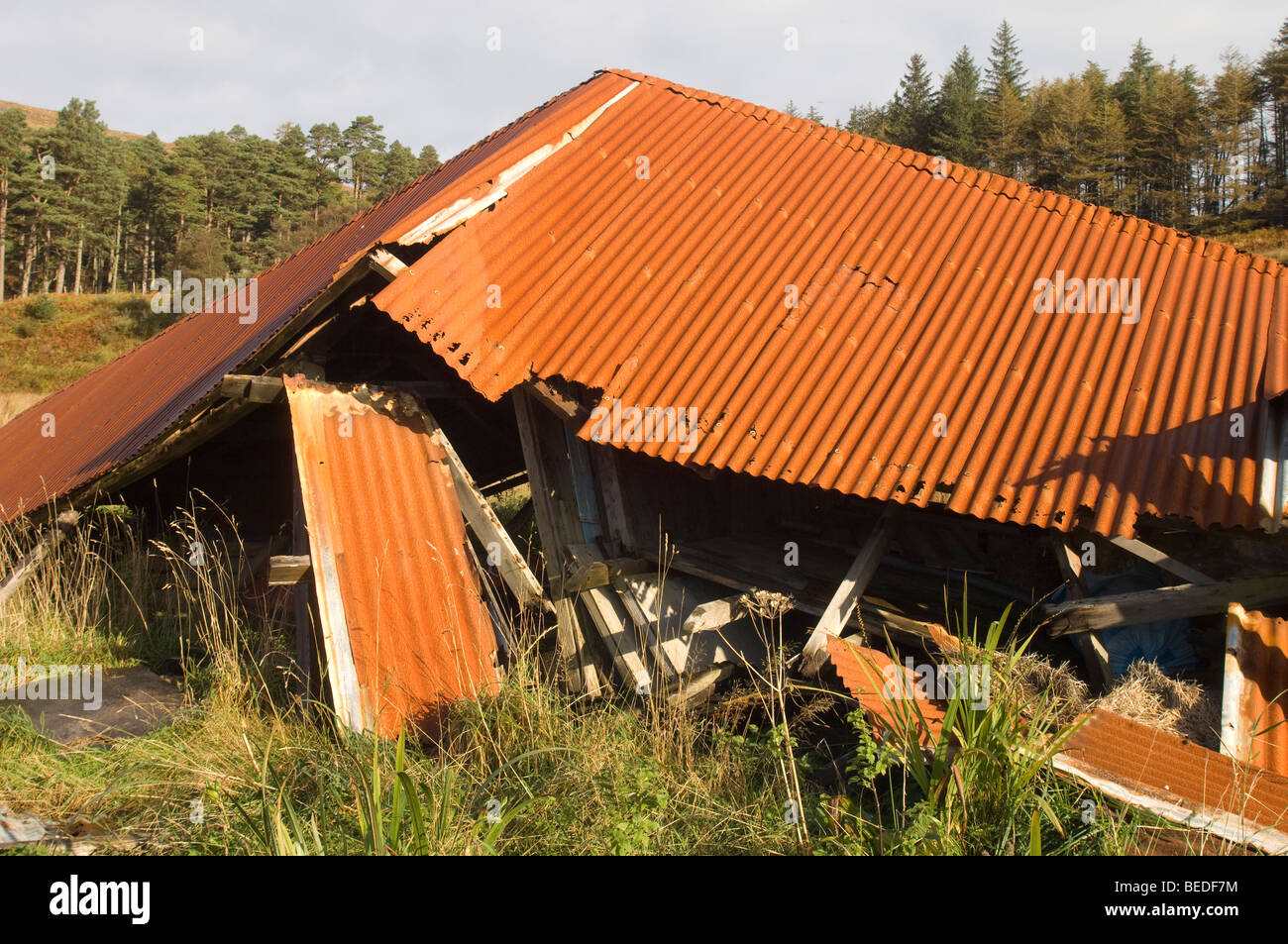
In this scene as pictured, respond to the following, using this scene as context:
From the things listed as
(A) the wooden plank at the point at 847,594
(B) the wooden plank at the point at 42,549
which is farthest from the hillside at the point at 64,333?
(A) the wooden plank at the point at 847,594

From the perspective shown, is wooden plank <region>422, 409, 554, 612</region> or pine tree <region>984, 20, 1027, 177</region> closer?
wooden plank <region>422, 409, 554, 612</region>

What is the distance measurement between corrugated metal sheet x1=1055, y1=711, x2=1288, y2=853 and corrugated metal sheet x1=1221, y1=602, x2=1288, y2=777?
0.25m

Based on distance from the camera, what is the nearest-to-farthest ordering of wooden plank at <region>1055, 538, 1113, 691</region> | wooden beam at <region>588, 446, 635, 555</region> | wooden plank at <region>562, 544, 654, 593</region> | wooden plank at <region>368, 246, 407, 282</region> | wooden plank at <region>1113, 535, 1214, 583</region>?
wooden plank at <region>1113, 535, 1214, 583</region>
wooden plank at <region>1055, 538, 1113, 691</region>
wooden plank at <region>562, 544, 654, 593</region>
wooden plank at <region>368, 246, 407, 282</region>
wooden beam at <region>588, 446, 635, 555</region>

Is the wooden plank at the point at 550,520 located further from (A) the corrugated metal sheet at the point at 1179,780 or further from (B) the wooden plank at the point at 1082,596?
(A) the corrugated metal sheet at the point at 1179,780

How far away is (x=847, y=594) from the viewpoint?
5.04m

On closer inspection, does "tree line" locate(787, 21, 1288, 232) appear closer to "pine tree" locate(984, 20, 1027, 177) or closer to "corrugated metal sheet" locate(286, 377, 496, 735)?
"pine tree" locate(984, 20, 1027, 177)

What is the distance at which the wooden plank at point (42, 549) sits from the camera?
6.46 metres

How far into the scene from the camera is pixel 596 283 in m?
6.42

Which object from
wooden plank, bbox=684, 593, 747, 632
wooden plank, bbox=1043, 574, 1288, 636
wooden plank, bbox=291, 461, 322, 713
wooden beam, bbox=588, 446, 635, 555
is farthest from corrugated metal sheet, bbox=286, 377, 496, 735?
wooden plank, bbox=1043, 574, 1288, 636

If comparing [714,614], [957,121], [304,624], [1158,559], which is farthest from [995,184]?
[957,121]

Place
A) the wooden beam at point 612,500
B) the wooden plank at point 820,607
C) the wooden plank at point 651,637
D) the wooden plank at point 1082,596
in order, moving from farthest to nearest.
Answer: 1. the wooden beam at point 612,500
2. the wooden plank at point 651,637
3. the wooden plank at point 820,607
4. the wooden plank at point 1082,596

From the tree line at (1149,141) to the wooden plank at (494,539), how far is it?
148ft

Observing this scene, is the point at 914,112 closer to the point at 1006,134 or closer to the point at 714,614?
the point at 1006,134

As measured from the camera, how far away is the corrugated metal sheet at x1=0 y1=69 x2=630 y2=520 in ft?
22.2
